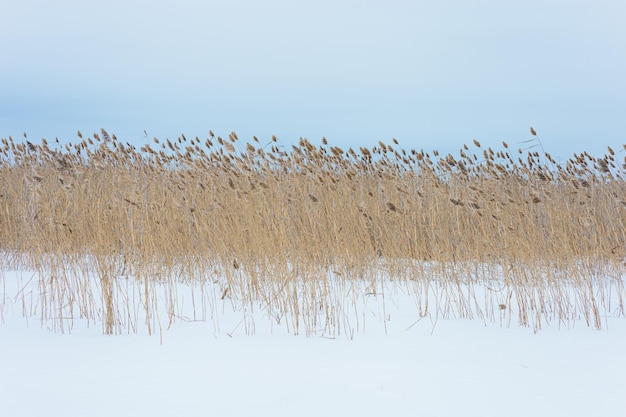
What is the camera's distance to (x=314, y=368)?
10.3 feet

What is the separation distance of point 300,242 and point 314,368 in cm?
149

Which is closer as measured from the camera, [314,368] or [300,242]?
[314,368]

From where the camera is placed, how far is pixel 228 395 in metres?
2.74

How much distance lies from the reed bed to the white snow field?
0.57 ft

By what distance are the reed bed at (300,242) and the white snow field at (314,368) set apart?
0.17 meters

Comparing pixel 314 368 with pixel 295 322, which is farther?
pixel 295 322

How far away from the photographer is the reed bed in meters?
4.32

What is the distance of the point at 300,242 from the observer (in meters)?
4.50

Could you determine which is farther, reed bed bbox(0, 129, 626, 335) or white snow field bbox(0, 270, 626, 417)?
reed bed bbox(0, 129, 626, 335)

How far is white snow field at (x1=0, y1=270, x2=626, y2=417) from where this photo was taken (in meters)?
2.64

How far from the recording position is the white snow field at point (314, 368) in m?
2.64

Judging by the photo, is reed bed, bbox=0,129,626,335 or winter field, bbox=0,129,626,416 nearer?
winter field, bbox=0,129,626,416

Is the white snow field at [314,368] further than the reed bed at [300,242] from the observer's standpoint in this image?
No

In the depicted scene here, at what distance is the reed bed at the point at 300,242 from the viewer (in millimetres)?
4324
